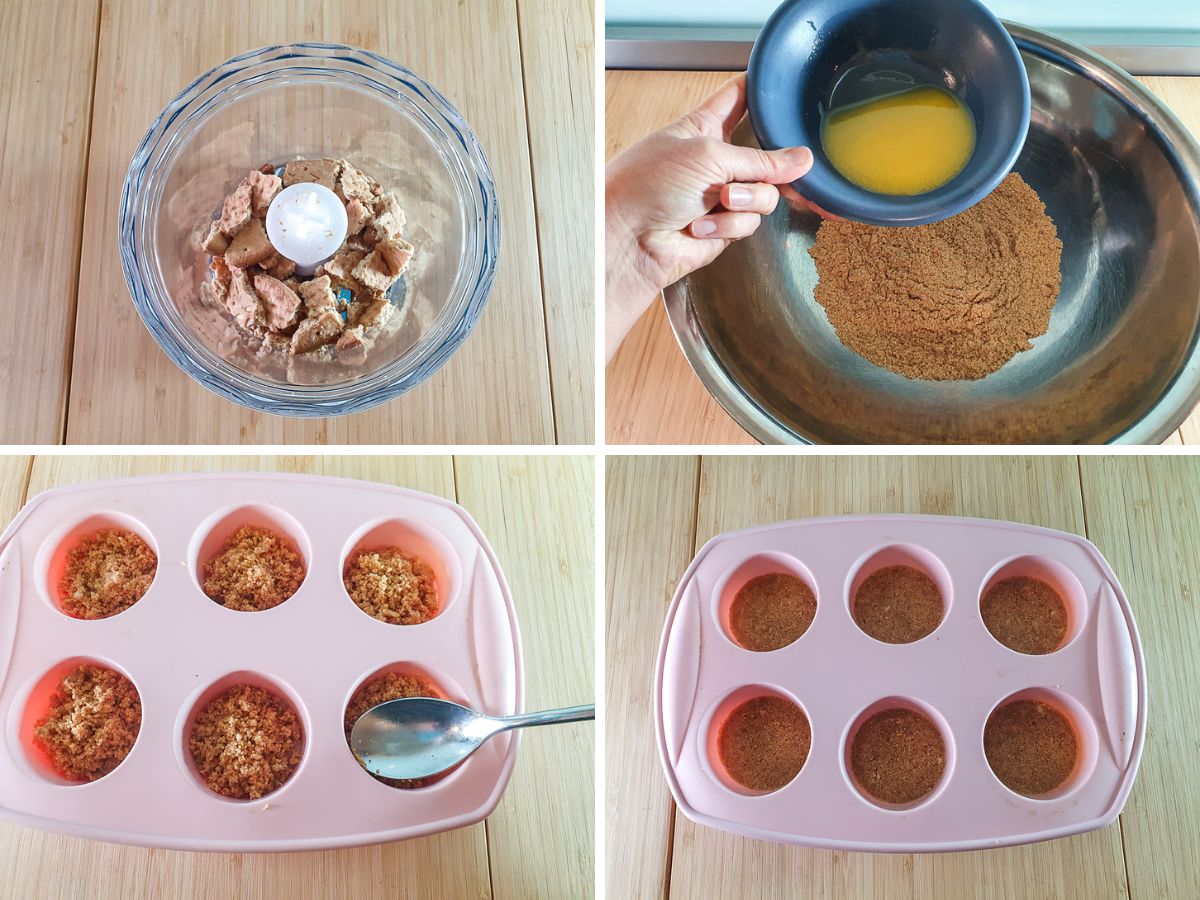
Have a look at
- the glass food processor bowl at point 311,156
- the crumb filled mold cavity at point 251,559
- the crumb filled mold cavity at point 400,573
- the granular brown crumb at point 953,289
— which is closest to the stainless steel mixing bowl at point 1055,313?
the granular brown crumb at point 953,289

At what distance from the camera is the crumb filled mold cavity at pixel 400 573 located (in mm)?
889

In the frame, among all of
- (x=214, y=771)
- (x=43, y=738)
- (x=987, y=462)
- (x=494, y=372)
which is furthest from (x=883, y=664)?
(x=43, y=738)

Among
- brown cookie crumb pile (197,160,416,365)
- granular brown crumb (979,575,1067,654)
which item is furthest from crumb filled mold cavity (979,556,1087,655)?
brown cookie crumb pile (197,160,416,365)

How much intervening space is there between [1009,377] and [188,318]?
813 millimetres

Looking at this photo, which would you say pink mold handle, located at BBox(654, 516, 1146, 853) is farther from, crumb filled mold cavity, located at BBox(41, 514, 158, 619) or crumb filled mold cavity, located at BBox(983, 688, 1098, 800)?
→ crumb filled mold cavity, located at BBox(41, 514, 158, 619)

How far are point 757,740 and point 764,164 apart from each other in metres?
0.56

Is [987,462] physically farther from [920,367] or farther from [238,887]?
[238,887]

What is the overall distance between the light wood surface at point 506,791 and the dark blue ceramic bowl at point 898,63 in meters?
0.43

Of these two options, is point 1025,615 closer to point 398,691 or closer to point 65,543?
point 398,691

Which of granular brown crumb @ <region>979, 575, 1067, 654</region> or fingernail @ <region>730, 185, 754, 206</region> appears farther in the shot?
granular brown crumb @ <region>979, 575, 1067, 654</region>

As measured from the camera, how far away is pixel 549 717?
0.82 meters

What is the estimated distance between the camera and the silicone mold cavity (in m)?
0.88

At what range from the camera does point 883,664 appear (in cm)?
86

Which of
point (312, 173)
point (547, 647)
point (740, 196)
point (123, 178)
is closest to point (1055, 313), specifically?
point (740, 196)
